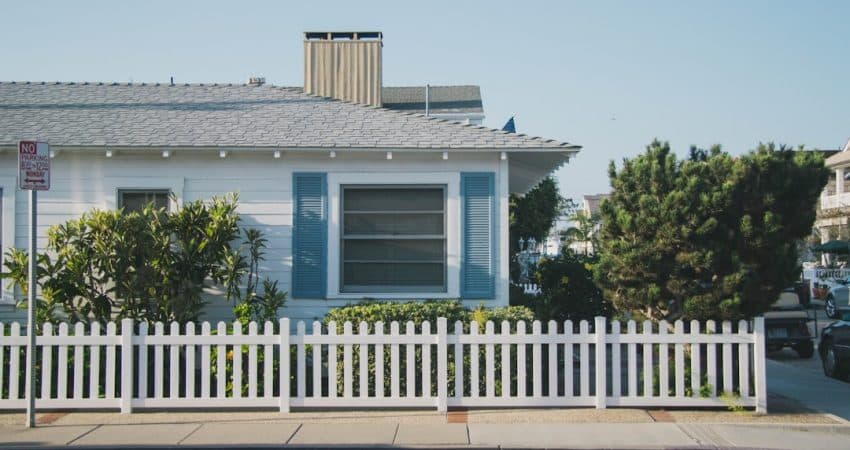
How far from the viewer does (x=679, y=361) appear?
28.9 feet

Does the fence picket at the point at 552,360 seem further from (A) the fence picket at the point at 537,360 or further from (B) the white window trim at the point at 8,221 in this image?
(B) the white window trim at the point at 8,221

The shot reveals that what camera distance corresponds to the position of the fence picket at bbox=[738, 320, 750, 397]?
881cm

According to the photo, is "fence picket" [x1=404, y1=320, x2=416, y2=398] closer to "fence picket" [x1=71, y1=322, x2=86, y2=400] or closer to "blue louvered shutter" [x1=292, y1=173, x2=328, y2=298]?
"blue louvered shutter" [x1=292, y1=173, x2=328, y2=298]

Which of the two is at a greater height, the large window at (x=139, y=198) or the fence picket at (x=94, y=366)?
the large window at (x=139, y=198)

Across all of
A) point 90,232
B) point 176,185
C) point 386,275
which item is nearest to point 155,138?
point 176,185

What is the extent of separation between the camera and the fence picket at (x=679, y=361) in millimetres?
8812

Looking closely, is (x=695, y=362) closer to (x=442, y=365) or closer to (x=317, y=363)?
(x=442, y=365)

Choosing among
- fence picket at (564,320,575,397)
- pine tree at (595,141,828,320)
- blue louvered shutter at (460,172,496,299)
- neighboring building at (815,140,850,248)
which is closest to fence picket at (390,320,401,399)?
fence picket at (564,320,575,397)

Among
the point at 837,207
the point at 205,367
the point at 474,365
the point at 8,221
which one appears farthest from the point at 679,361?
the point at 837,207

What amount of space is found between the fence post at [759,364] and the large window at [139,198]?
771 cm

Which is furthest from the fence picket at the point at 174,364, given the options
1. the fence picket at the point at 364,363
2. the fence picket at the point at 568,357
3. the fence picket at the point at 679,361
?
the fence picket at the point at 679,361

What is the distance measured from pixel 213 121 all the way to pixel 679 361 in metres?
7.40

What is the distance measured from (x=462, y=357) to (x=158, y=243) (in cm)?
412

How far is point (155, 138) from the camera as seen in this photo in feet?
36.8
